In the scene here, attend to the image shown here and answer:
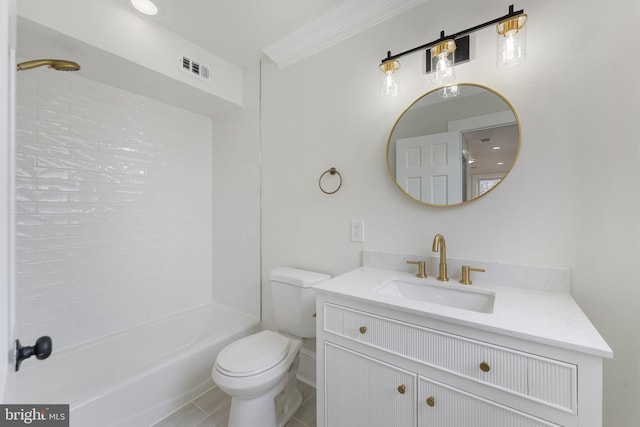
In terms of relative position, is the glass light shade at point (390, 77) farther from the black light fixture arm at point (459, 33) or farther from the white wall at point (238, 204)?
the white wall at point (238, 204)

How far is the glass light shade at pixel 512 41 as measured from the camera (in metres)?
1.09

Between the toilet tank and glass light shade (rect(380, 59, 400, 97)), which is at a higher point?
glass light shade (rect(380, 59, 400, 97))

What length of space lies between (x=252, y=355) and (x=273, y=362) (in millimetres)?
124

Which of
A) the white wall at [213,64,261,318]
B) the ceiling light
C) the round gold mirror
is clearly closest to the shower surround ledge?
the round gold mirror

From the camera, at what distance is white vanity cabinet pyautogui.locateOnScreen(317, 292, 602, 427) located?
749 millimetres

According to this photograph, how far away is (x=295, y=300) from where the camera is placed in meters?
1.71

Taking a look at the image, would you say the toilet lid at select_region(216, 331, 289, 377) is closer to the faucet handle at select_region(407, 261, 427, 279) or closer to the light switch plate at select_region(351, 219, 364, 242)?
the light switch plate at select_region(351, 219, 364, 242)

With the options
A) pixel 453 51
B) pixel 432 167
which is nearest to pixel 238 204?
pixel 432 167

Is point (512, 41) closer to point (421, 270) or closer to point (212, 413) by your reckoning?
point (421, 270)

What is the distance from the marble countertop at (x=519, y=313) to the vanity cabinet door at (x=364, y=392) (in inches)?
10.3

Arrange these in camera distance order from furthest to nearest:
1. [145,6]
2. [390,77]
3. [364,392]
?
[145,6] < [390,77] < [364,392]

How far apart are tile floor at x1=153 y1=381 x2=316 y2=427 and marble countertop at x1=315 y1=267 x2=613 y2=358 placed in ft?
3.02

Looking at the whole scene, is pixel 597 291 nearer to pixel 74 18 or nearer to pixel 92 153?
pixel 74 18

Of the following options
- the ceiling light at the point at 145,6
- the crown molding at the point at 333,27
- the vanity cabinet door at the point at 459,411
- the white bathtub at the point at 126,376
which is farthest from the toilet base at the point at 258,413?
the ceiling light at the point at 145,6
